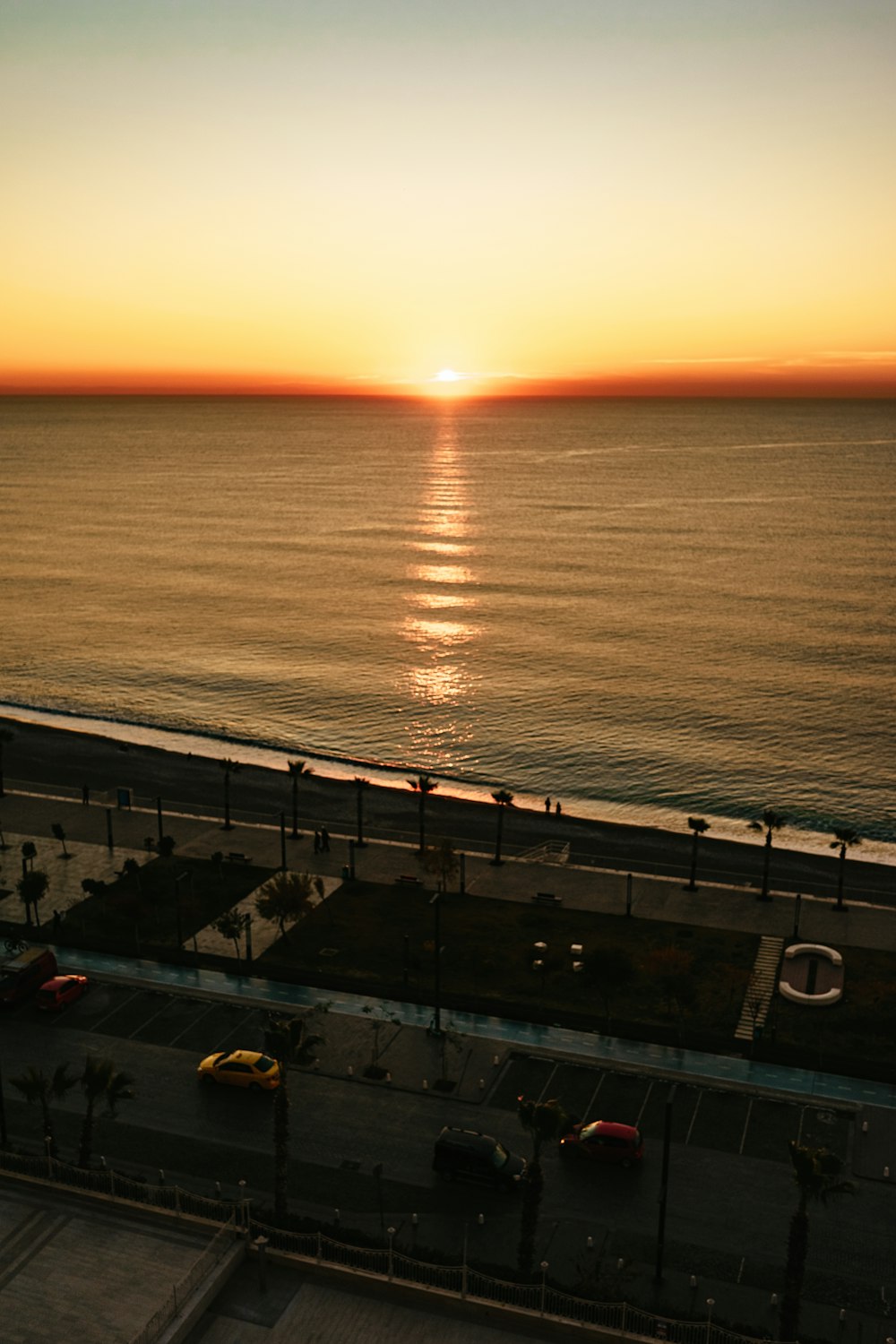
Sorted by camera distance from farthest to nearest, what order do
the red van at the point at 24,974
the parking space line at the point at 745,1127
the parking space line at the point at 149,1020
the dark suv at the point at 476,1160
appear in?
the red van at the point at 24,974, the parking space line at the point at 149,1020, the parking space line at the point at 745,1127, the dark suv at the point at 476,1160

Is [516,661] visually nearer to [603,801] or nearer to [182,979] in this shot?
[603,801]

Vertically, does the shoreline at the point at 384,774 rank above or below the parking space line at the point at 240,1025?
below

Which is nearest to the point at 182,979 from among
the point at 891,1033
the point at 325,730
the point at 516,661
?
the point at 891,1033

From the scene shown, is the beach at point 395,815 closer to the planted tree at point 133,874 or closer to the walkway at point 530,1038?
the planted tree at point 133,874

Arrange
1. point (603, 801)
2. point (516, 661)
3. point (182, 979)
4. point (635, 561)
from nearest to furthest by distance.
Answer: point (182, 979) → point (603, 801) → point (516, 661) → point (635, 561)

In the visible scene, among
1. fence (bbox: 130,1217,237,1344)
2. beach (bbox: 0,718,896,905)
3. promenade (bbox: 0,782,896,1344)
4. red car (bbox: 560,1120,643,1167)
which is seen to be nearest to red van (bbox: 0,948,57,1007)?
promenade (bbox: 0,782,896,1344)

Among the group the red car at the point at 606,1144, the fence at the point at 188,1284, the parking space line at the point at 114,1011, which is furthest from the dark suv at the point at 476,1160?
the parking space line at the point at 114,1011

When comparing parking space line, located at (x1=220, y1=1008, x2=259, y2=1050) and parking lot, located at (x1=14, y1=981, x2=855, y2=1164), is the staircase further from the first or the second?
parking space line, located at (x1=220, y1=1008, x2=259, y2=1050)
